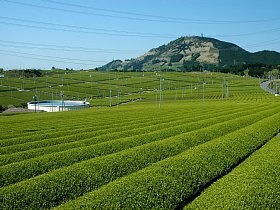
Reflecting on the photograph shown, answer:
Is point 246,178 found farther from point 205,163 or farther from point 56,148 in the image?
point 56,148

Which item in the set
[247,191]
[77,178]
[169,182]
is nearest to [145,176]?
[169,182]

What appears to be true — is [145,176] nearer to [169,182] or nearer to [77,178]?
[169,182]

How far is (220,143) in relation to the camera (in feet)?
78.9

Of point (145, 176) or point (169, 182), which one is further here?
point (145, 176)

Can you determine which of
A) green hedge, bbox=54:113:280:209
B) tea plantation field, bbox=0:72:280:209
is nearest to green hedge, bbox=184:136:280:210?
tea plantation field, bbox=0:72:280:209

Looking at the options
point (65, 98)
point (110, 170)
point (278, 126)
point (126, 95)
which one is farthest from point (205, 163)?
point (126, 95)

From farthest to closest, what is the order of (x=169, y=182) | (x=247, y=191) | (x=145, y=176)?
(x=145, y=176) → (x=169, y=182) → (x=247, y=191)

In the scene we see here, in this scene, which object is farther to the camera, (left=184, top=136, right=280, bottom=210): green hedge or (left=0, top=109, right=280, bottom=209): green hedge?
(left=0, top=109, right=280, bottom=209): green hedge

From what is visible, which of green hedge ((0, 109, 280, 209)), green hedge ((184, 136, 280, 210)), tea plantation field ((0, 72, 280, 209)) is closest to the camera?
green hedge ((184, 136, 280, 210))

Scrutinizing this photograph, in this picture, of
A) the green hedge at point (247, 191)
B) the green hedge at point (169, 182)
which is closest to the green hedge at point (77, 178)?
the green hedge at point (169, 182)

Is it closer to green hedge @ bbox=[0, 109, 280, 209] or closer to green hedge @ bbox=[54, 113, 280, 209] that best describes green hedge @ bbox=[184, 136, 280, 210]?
green hedge @ bbox=[54, 113, 280, 209]

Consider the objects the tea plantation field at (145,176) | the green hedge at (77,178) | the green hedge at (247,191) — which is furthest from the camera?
the green hedge at (77,178)

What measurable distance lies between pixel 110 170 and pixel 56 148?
26.1 feet

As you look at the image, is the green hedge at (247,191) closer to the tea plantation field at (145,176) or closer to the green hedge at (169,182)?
the tea plantation field at (145,176)
